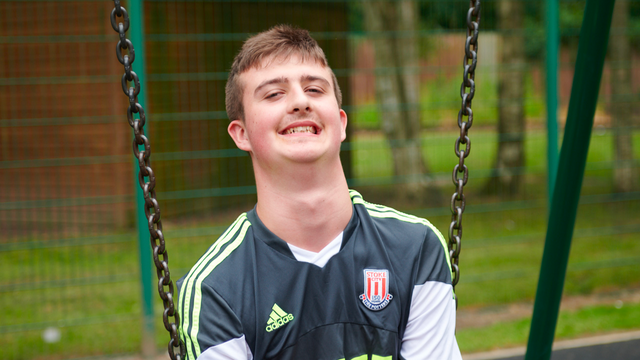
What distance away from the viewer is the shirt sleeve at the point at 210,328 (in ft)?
5.24

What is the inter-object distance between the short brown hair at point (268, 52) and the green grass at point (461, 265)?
258 centimetres

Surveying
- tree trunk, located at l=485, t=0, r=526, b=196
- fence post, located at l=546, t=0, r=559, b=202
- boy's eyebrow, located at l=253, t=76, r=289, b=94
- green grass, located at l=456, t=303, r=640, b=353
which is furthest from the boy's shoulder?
tree trunk, located at l=485, t=0, r=526, b=196

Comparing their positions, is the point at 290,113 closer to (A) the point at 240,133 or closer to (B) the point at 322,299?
(A) the point at 240,133

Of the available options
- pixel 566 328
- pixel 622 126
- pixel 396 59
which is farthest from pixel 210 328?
pixel 396 59

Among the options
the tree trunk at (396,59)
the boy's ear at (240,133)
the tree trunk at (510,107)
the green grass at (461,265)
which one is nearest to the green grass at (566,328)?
the green grass at (461,265)

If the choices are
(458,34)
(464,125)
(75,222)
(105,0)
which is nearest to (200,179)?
(75,222)

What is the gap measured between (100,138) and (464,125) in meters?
5.91

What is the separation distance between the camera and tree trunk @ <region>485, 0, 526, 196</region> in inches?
200

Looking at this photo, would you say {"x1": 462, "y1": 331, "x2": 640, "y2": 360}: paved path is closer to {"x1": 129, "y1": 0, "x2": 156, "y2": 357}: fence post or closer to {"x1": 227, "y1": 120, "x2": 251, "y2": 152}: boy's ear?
{"x1": 129, "y1": 0, "x2": 156, "y2": 357}: fence post

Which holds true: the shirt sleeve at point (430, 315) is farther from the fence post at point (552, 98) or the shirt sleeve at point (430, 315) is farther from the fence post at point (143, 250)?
the fence post at point (552, 98)

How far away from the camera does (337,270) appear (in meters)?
1.73

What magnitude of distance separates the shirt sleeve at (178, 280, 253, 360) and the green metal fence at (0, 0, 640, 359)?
2.53 meters

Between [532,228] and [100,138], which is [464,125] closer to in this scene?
[532,228]

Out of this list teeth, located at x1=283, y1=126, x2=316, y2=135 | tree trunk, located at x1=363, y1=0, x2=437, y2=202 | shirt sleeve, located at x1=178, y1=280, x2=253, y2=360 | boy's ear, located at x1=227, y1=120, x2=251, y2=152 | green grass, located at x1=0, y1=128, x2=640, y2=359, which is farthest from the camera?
tree trunk, located at x1=363, y1=0, x2=437, y2=202
